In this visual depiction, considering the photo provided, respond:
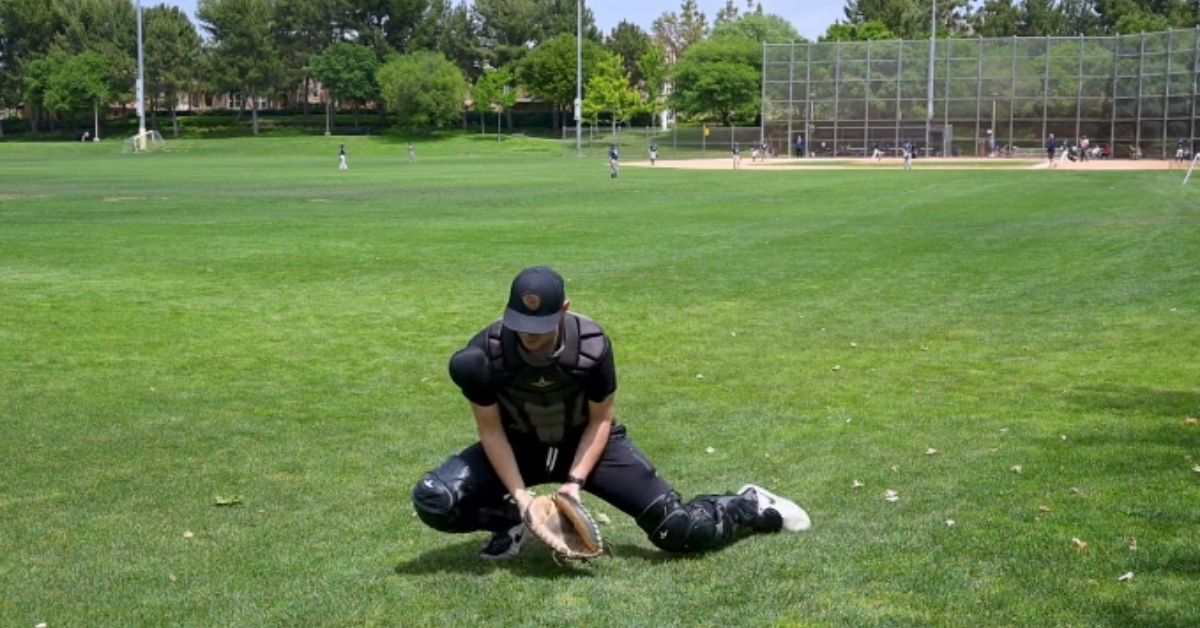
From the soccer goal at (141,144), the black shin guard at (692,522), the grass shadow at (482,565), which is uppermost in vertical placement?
the soccer goal at (141,144)

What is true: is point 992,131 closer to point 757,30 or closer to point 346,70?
point 757,30

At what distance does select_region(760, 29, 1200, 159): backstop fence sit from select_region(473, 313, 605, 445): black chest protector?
83.9 metres

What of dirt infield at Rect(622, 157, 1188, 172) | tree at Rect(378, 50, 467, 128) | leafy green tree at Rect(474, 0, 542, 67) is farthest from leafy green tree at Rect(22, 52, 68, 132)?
dirt infield at Rect(622, 157, 1188, 172)

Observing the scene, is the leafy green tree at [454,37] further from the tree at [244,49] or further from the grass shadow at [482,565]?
the grass shadow at [482,565]

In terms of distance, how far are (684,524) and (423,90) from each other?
383 ft

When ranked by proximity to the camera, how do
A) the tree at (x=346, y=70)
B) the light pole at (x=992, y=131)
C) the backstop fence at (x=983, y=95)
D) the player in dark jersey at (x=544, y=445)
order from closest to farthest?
the player in dark jersey at (x=544, y=445) < the backstop fence at (x=983, y=95) < the light pole at (x=992, y=131) < the tree at (x=346, y=70)

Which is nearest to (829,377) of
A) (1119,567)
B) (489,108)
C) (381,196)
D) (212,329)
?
(1119,567)

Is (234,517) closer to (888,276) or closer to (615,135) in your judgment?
(888,276)

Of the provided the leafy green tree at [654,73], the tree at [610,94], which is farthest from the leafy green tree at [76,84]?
the leafy green tree at [654,73]

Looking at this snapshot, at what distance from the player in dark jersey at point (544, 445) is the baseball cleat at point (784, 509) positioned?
0.23 feet

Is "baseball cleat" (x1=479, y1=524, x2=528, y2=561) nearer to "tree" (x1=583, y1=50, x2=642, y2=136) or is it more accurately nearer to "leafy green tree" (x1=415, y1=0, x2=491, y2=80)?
"tree" (x1=583, y1=50, x2=642, y2=136)

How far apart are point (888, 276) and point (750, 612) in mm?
14592

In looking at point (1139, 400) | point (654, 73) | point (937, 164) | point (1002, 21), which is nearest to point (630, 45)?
point (654, 73)

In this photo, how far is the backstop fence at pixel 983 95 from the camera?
83.3 m
